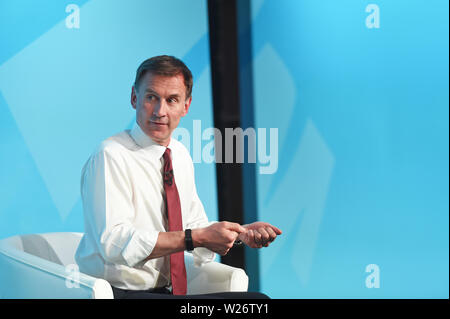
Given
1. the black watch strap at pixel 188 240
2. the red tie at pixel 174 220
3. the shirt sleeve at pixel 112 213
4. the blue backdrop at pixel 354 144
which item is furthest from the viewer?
the blue backdrop at pixel 354 144

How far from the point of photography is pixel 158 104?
210 centimetres

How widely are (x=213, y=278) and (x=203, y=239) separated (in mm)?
279

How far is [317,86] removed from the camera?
3066mm

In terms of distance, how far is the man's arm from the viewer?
1932 mm

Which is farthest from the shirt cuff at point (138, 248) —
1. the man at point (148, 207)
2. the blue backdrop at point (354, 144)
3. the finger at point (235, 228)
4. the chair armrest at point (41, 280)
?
the blue backdrop at point (354, 144)

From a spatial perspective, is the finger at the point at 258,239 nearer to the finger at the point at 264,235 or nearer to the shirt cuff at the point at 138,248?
the finger at the point at 264,235

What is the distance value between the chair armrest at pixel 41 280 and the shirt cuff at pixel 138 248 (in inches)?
5.3

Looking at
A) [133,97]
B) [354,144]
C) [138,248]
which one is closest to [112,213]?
[138,248]

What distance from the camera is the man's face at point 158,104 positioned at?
6.88 feet

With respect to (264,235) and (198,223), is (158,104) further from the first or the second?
(264,235)

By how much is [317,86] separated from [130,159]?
4.88ft

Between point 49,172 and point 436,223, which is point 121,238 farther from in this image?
Result: point 436,223
